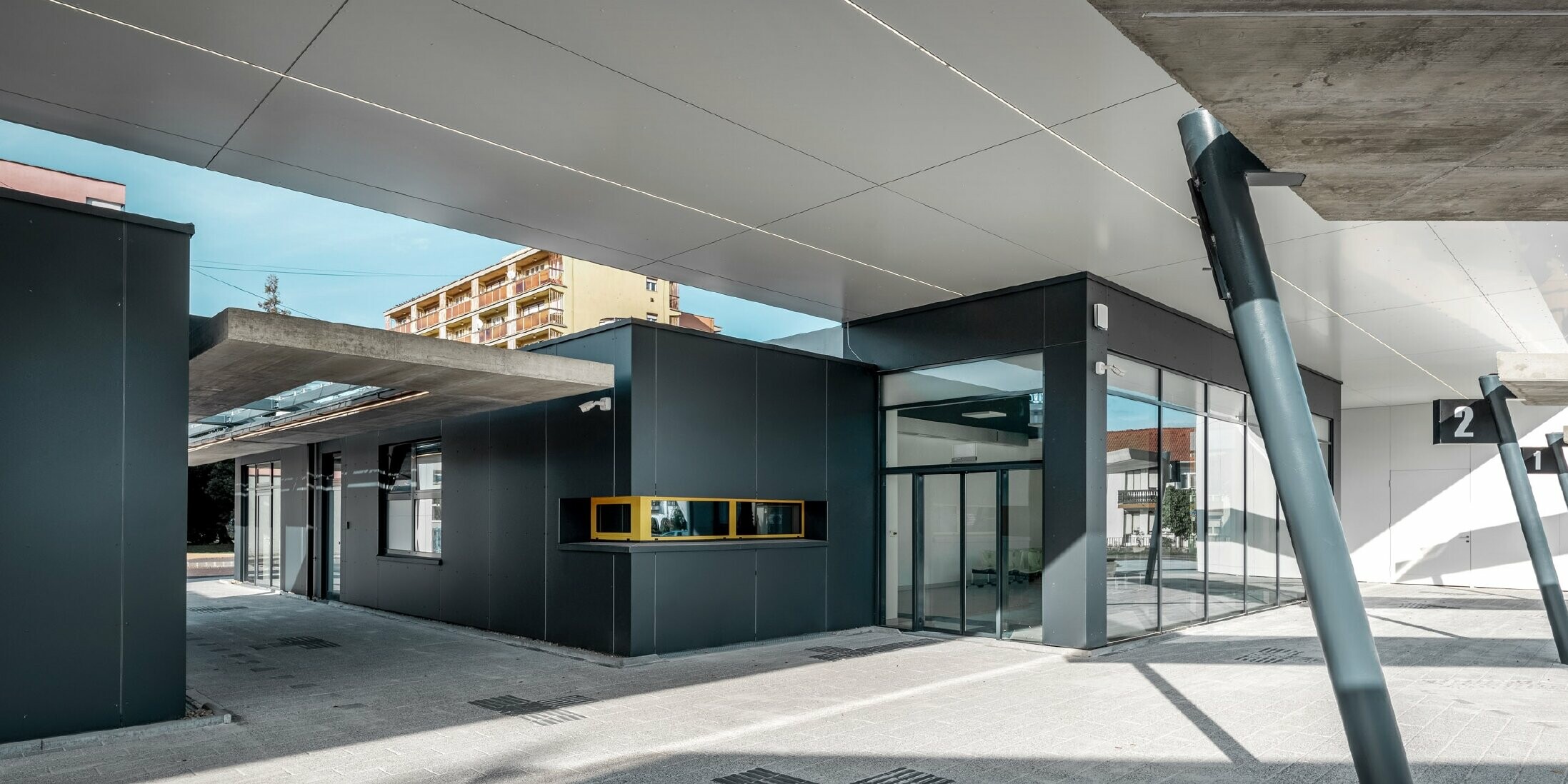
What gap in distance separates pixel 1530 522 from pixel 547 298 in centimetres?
6281

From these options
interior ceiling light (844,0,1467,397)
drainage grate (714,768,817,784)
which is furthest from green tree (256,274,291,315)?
drainage grate (714,768,817,784)

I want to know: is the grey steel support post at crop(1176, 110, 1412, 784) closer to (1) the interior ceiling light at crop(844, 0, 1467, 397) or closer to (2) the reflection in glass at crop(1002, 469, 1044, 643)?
(1) the interior ceiling light at crop(844, 0, 1467, 397)

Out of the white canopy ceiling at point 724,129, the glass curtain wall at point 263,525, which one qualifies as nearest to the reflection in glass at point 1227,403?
the white canopy ceiling at point 724,129

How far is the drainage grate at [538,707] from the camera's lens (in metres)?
6.95

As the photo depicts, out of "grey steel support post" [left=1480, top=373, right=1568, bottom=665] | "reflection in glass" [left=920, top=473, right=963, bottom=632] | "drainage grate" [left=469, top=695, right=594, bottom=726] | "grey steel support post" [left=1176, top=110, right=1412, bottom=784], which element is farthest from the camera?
"reflection in glass" [left=920, top=473, right=963, bottom=632]

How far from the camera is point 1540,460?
1077cm

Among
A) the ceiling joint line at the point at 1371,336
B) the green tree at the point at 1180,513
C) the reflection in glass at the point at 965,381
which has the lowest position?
the green tree at the point at 1180,513

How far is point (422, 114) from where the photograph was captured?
6.48 m

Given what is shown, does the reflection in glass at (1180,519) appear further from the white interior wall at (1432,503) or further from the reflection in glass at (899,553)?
the white interior wall at (1432,503)

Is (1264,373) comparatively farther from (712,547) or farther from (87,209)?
(712,547)

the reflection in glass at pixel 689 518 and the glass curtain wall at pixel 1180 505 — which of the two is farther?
the glass curtain wall at pixel 1180 505

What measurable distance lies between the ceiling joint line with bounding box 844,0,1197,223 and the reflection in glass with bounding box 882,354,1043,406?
287 centimetres

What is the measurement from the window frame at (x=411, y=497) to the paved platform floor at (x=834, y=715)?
189cm

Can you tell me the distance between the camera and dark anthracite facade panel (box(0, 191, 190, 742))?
20.0 ft
